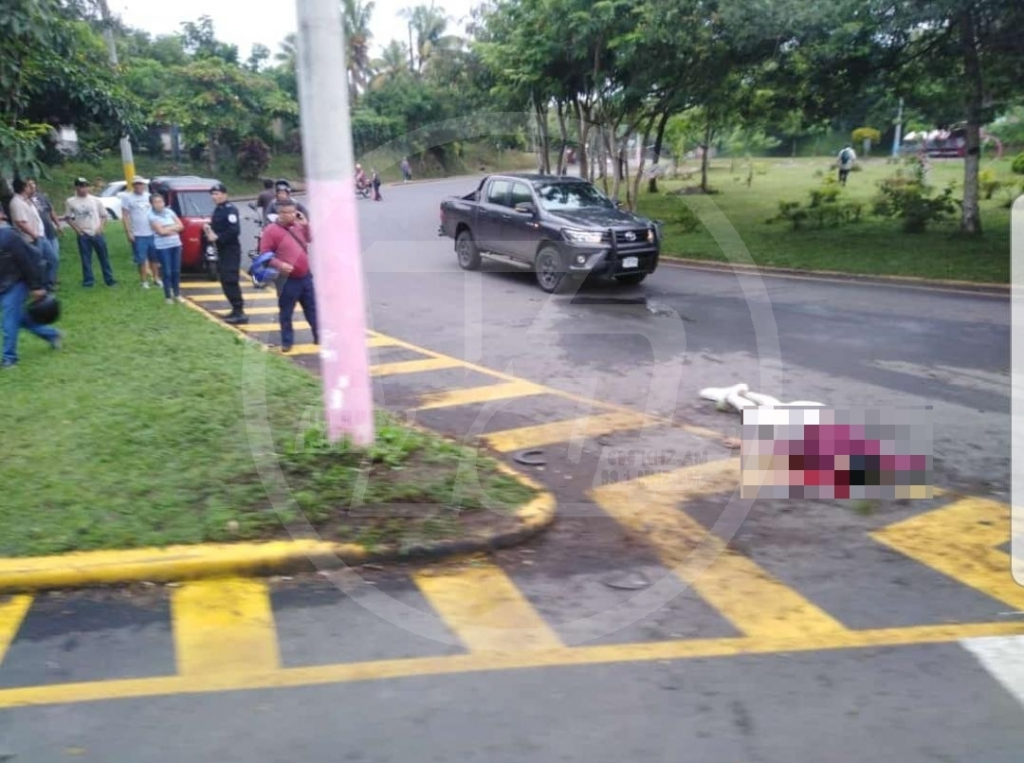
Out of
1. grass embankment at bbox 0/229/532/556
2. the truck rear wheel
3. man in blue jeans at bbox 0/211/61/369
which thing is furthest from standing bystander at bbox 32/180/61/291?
the truck rear wheel

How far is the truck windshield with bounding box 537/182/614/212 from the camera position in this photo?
1386 centimetres

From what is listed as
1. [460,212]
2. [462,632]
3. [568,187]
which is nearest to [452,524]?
[462,632]

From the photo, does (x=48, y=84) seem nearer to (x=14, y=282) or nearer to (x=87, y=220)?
(x=87, y=220)

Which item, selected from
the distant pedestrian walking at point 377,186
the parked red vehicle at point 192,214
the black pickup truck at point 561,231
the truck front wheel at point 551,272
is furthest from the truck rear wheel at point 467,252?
the distant pedestrian walking at point 377,186

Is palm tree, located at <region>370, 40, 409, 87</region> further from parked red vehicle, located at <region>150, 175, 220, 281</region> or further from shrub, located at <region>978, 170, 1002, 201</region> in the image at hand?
parked red vehicle, located at <region>150, 175, 220, 281</region>

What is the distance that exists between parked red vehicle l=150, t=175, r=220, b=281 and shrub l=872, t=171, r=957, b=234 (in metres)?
14.1

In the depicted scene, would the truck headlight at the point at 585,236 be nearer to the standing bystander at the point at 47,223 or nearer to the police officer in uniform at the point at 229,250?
the police officer in uniform at the point at 229,250

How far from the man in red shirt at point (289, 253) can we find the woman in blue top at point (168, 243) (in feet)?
10.1

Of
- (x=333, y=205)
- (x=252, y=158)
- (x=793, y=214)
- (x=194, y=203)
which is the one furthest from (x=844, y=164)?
(x=333, y=205)

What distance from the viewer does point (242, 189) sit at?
36.5 m

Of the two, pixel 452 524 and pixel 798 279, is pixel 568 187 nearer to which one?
pixel 798 279

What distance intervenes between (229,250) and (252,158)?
27.4 metres

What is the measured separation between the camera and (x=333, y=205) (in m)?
5.70

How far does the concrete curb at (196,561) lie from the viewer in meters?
4.60
